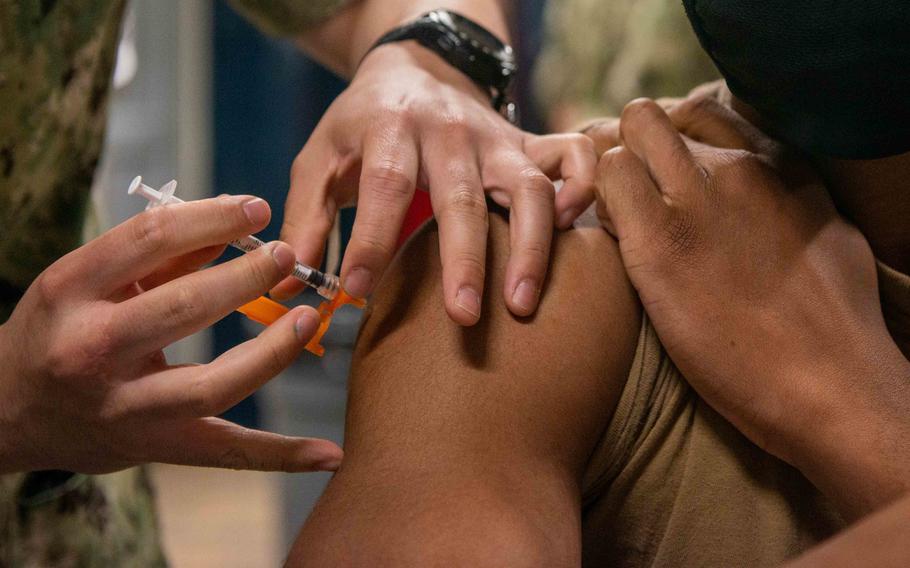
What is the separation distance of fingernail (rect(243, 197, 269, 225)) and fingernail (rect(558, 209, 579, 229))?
0.29 m

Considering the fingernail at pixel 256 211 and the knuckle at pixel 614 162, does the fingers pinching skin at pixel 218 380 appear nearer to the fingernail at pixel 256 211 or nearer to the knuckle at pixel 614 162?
the fingernail at pixel 256 211

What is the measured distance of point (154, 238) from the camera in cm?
70

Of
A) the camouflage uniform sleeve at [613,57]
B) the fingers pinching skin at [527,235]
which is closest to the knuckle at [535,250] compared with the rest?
the fingers pinching skin at [527,235]

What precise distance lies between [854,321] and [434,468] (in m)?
0.38

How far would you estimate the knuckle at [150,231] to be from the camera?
0.70 meters

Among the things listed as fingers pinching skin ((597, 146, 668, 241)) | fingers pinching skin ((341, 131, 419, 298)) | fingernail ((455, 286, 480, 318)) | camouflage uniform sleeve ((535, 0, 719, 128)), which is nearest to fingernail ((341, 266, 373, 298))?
fingers pinching skin ((341, 131, 419, 298))

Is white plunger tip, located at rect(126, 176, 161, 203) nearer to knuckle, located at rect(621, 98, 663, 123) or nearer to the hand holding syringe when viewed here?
the hand holding syringe

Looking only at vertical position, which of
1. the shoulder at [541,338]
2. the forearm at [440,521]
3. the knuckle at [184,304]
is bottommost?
the forearm at [440,521]

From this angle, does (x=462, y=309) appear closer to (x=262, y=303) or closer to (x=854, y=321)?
(x=262, y=303)

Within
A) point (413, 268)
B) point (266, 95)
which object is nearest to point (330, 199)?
point (413, 268)

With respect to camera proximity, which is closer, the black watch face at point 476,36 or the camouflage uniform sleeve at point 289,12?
the black watch face at point 476,36

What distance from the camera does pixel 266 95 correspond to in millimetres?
3553

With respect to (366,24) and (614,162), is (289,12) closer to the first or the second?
(366,24)

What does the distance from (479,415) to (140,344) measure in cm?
28
